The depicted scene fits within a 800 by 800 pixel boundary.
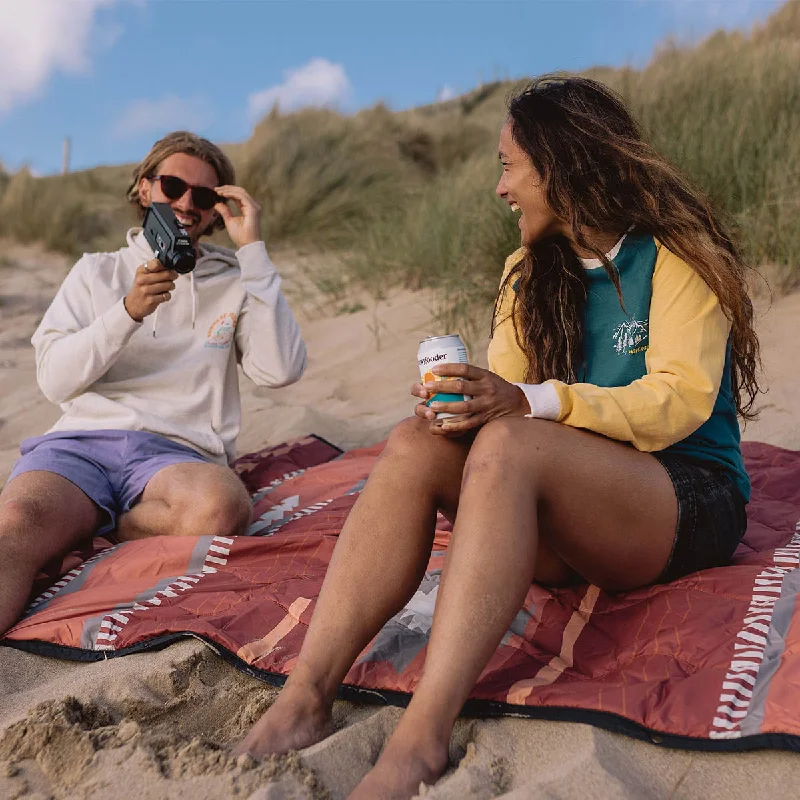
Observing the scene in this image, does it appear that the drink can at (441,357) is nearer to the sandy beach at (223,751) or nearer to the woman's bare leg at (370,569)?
the woman's bare leg at (370,569)

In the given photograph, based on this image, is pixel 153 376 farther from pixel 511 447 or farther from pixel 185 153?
pixel 511 447

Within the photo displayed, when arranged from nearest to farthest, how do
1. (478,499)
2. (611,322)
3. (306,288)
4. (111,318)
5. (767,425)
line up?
(478,499) → (611,322) → (111,318) → (767,425) → (306,288)

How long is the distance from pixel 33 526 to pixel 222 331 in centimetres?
97

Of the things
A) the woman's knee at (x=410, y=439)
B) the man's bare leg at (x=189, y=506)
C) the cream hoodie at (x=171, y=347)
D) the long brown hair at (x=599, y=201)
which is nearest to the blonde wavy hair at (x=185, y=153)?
the cream hoodie at (x=171, y=347)

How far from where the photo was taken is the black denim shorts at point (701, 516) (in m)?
1.95

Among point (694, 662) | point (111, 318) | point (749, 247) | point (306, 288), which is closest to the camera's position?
point (694, 662)

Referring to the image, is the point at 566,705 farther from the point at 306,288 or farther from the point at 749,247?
the point at 306,288

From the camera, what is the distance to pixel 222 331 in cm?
323

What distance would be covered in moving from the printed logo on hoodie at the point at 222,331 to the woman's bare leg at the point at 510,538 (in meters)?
1.59

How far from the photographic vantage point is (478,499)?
5.54 ft

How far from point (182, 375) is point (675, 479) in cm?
176

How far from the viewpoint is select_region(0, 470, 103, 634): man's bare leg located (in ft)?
7.93

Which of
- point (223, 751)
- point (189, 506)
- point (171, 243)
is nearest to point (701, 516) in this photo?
point (223, 751)

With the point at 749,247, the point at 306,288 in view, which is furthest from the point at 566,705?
the point at 306,288
